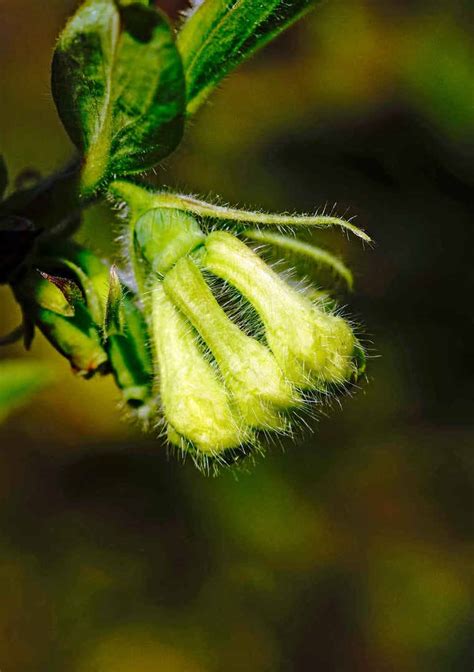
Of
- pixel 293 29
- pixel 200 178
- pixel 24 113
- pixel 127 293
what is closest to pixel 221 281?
pixel 127 293

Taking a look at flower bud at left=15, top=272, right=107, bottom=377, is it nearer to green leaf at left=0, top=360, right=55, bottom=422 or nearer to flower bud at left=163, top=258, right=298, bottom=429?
flower bud at left=163, top=258, right=298, bottom=429

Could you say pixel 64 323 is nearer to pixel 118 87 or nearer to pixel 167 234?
pixel 167 234

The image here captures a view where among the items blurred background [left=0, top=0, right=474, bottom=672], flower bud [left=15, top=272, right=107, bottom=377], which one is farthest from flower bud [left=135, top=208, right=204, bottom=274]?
blurred background [left=0, top=0, right=474, bottom=672]

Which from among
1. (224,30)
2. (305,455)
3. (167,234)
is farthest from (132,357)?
(305,455)

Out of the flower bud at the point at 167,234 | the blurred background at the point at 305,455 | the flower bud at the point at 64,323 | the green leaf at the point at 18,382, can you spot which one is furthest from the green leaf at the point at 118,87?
the blurred background at the point at 305,455

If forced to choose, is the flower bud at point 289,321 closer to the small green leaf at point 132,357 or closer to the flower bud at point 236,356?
the flower bud at point 236,356

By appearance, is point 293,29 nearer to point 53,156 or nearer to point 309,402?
point 53,156
